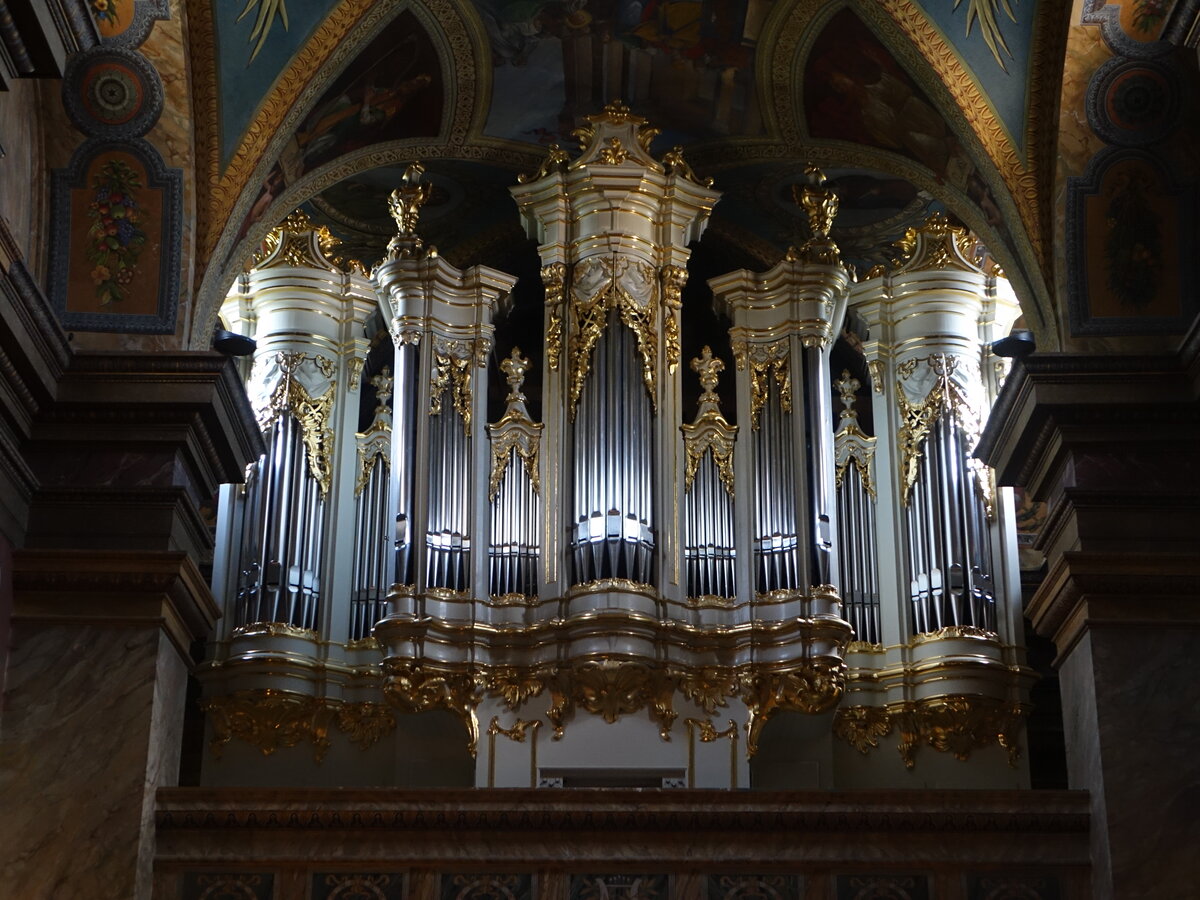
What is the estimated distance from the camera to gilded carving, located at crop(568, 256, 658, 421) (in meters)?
14.3

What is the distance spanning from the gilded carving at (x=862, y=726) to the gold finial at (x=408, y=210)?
14.8 ft

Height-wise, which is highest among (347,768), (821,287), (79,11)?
(821,287)

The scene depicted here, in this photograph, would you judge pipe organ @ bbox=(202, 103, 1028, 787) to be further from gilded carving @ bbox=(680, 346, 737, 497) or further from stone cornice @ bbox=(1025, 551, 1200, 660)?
stone cornice @ bbox=(1025, 551, 1200, 660)

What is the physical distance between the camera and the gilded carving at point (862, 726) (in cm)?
1391

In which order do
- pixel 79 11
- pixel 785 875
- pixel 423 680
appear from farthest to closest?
pixel 423 680
pixel 785 875
pixel 79 11

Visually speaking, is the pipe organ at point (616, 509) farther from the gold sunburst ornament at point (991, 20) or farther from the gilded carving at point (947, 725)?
the gold sunburst ornament at point (991, 20)

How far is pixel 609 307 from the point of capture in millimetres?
14453

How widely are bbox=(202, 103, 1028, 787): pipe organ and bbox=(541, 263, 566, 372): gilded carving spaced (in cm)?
2

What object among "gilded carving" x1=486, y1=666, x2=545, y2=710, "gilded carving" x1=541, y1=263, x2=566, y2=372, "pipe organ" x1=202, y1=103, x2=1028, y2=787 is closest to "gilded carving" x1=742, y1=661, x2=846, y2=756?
"pipe organ" x1=202, y1=103, x2=1028, y2=787

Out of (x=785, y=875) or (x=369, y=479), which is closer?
(x=785, y=875)

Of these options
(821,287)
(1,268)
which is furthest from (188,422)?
(821,287)

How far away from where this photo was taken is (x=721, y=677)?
13328 millimetres

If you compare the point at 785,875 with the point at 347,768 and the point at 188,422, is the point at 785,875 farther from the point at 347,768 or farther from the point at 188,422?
the point at 188,422

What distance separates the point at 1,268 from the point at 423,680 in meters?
4.13
